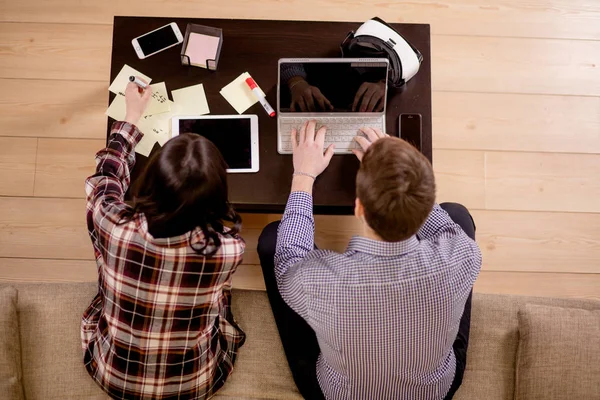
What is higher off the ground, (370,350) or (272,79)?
(272,79)

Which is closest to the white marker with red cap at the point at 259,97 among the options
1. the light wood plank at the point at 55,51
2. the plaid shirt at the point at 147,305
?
the plaid shirt at the point at 147,305

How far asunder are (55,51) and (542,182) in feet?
7.18

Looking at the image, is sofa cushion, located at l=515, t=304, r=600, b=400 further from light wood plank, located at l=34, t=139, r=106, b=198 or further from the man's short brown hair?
light wood plank, located at l=34, t=139, r=106, b=198

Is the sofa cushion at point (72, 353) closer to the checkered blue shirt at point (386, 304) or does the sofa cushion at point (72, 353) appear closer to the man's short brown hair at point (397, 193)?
the checkered blue shirt at point (386, 304)

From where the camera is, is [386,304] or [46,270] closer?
[386,304]

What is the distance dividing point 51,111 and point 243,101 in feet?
3.48

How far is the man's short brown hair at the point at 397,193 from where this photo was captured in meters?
1.17

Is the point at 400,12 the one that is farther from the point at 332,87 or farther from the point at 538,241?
the point at 538,241

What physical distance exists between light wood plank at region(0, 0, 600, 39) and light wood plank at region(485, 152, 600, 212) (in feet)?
1.92

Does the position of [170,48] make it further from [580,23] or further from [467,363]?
[580,23]

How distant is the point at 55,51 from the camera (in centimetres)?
227

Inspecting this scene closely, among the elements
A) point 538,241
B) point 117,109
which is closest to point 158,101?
point 117,109

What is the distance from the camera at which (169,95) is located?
1645 mm

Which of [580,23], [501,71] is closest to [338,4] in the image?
[501,71]
